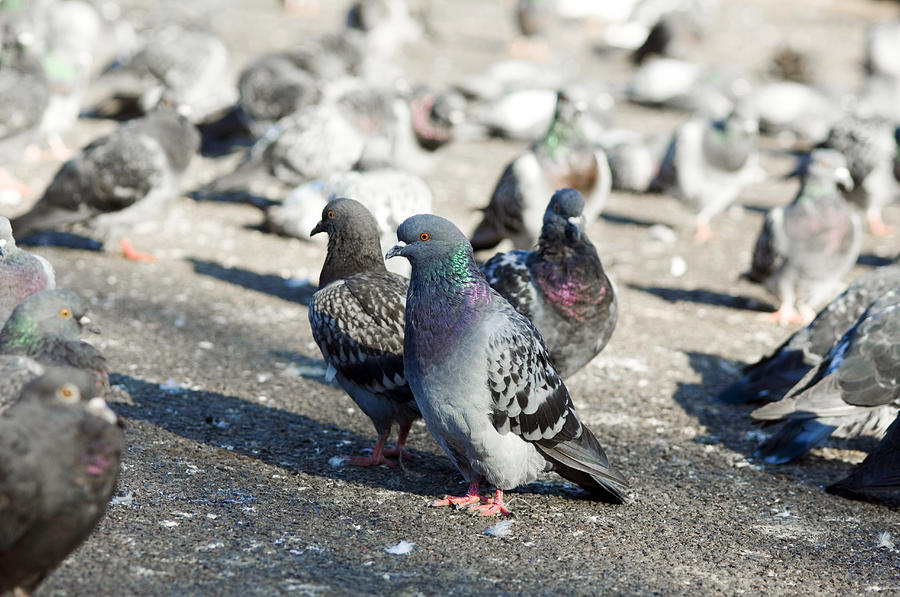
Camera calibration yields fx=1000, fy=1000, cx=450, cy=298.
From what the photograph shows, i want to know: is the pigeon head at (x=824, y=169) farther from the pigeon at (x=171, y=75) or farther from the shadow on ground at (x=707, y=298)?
the pigeon at (x=171, y=75)

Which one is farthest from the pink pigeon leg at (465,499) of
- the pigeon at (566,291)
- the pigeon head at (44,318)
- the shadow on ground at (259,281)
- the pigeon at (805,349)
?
the shadow on ground at (259,281)

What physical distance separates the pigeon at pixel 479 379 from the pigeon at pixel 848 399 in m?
1.19

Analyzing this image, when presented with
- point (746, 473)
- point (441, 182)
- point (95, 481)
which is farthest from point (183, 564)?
point (441, 182)

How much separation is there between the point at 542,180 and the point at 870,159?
3.95 metres

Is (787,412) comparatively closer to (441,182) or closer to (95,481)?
(95,481)

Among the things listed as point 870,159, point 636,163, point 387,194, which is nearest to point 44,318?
point 387,194

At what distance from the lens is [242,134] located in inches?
447

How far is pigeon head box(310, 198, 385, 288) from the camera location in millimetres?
4906

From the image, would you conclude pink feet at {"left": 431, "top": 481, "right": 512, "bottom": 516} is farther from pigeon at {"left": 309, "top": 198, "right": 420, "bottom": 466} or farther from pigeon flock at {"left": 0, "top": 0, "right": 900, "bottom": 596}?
pigeon at {"left": 309, "top": 198, "right": 420, "bottom": 466}

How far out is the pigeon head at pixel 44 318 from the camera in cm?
359

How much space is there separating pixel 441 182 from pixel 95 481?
795cm

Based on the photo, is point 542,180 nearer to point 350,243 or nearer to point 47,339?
point 350,243

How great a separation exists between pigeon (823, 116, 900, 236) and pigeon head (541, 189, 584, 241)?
5.44 m

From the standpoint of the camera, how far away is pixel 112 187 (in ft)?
23.4
